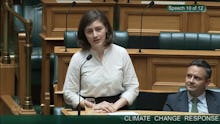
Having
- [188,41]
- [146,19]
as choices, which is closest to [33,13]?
[146,19]

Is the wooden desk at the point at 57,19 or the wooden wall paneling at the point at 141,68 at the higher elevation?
the wooden desk at the point at 57,19

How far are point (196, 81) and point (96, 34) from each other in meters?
0.69

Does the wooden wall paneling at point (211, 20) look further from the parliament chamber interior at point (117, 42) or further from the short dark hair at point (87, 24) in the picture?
the short dark hair at point (87, 24)

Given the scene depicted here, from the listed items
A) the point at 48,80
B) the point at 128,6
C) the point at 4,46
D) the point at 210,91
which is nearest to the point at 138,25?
the point at 128,6

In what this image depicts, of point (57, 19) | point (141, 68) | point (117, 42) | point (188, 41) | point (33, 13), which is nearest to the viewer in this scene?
point (141, 68)

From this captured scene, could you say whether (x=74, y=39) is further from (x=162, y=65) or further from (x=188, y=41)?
(x=188, y=41)

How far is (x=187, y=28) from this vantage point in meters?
6.58

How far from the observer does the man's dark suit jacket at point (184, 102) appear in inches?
146

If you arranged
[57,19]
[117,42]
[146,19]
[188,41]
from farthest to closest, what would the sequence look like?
1. [146,19]
2. [57,19]
3. [188,41]
4. [117,42]

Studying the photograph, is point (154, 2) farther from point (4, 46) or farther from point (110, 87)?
point (110, 87)

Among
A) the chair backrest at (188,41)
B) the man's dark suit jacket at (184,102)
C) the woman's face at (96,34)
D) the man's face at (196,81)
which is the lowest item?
the man's dark suit jacket at (184,102)

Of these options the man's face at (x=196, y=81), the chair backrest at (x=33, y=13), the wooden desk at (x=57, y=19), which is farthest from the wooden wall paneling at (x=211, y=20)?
the man's face at (x=196, y=81)

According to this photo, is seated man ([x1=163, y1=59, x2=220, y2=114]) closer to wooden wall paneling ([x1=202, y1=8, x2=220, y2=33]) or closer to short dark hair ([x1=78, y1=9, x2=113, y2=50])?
short dark hair ([x1=78, y1=9, x2=113, y2=50])

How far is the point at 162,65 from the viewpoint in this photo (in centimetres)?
514
